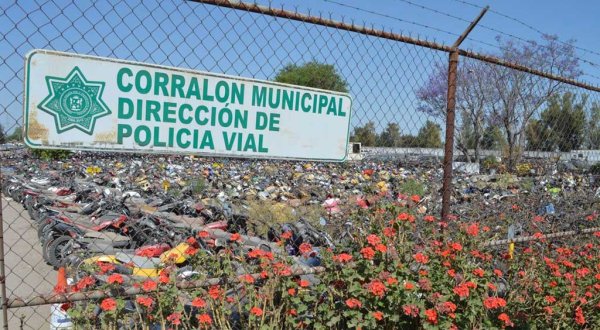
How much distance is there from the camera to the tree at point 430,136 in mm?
4586

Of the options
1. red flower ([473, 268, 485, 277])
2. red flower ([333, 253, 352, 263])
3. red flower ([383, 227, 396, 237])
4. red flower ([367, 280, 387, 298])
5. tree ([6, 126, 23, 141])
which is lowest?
red flower ([367, 280, 387, 298])

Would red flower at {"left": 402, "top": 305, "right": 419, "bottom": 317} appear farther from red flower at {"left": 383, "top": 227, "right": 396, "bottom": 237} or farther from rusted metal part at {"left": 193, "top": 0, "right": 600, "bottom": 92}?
rusted metal part at {"left": 193, "top": 0, "right": 600, "bottom": 92}

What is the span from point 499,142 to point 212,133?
11.6 meters

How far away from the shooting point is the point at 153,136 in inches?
109

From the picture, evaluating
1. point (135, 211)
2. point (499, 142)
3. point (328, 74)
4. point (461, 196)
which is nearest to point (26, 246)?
point (135, 211)

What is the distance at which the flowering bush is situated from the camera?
8.48 ft

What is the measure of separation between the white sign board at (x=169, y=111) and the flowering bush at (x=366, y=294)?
0.59m

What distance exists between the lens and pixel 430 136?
17.0 ft

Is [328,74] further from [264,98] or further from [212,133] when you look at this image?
[212,133]

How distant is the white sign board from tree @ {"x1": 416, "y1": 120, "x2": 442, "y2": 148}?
1.38 m

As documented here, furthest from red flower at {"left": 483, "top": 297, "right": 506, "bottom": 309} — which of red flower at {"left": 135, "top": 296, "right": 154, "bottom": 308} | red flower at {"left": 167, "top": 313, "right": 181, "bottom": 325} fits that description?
red flower at {"left": 135, "top": 296, "right": 154, "bottom": 308}

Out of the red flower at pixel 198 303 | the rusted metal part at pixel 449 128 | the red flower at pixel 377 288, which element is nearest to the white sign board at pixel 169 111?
the red flower at pixel 198 303

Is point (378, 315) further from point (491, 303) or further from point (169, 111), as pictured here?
point (169, 111)

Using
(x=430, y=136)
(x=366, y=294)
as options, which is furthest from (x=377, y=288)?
(x=430, y=136)
